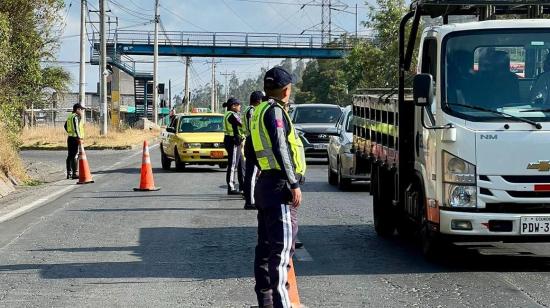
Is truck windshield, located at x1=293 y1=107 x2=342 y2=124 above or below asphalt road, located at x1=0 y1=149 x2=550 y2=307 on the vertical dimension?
above

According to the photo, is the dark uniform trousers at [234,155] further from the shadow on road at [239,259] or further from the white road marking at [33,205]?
the shadow on road at [239,259]

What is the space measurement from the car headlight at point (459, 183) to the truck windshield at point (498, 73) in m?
0.46

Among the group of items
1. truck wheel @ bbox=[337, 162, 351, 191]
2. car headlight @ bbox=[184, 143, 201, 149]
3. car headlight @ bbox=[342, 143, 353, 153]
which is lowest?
truck wheel @ bbox=[337, 162, 351, 191]

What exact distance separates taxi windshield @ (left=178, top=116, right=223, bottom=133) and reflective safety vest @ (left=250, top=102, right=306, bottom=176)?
807 inches

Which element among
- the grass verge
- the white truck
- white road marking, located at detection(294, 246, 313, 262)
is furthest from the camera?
the grass verge

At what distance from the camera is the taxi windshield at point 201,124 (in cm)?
2819

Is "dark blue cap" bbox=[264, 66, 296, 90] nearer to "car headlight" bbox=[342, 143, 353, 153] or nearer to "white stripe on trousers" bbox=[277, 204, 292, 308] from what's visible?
"white stripe on trousers" bbox=[277, 204, 292, 308]

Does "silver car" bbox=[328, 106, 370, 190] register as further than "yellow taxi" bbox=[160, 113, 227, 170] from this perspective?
No

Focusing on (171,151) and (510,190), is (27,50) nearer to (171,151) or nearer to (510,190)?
(171,151)

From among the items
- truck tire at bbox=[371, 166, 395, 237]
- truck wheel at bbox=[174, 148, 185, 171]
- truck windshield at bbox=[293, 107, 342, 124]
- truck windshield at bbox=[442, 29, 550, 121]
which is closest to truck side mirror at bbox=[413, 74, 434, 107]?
truck windshield at bbox=[442, 29, 550, 121]

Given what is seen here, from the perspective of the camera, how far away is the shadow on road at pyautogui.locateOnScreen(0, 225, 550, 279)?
10.1 m

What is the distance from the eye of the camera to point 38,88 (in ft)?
90.7

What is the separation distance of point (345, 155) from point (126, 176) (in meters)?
7.35

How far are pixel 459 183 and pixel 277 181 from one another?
2643 millimetres
